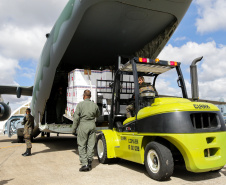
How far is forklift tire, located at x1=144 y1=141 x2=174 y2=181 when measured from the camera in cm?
350

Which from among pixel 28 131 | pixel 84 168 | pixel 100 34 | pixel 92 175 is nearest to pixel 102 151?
pixel 84 168

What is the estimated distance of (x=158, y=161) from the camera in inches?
141

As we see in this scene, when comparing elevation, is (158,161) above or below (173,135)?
below

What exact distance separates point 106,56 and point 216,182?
604 cm

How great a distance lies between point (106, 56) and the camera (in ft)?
27.8

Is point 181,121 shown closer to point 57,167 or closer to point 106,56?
point 57,167

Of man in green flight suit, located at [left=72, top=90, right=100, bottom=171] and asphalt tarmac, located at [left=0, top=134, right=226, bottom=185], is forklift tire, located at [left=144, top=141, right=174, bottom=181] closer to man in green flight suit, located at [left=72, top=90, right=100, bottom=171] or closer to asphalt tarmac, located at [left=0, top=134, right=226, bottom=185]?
asphalt tarmac, located at [left=0, top=134, right=226, bottom=185]

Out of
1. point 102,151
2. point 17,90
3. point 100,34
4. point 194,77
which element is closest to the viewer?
point 194,77

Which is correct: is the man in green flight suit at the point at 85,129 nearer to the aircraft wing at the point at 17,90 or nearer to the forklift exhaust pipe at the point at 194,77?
the forklift exhaust pipe at the point at 194,77

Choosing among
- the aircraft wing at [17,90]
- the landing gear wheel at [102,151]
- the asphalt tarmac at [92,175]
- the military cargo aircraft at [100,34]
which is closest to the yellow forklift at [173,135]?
the asphalt tarmac at [92,175]

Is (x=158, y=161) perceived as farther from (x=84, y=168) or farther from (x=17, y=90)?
(x=17, y=90)

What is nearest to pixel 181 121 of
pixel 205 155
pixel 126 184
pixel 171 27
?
pixel 205 155

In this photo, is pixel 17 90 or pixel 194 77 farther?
pixel 17 90

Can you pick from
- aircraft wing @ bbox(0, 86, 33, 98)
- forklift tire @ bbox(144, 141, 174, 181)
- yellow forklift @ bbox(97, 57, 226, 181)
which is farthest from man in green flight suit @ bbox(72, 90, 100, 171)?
aircraft wing @ bbox(0, 86, 33, 98)
